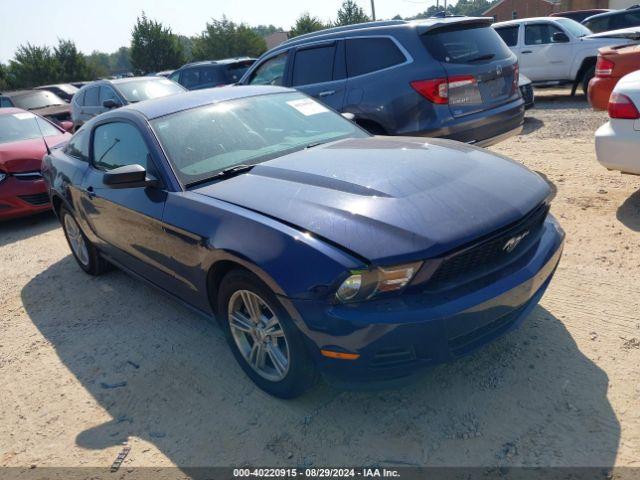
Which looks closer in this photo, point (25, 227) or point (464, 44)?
point (464, 44)

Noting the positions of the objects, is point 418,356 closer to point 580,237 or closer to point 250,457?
point 250,457

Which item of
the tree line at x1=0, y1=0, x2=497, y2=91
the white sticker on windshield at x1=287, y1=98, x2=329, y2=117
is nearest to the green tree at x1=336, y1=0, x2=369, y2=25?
the tree line at x1=0, y1=0, x2=497, y2=91

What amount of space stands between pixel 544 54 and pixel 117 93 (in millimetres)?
9045

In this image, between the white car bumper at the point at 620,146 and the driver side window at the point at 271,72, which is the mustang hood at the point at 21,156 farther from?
the white car bumper at the point at 620,146

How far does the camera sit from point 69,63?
34.6 m

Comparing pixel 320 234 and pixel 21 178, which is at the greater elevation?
pixel 320 234

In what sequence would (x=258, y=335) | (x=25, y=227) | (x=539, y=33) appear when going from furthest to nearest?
1. (x=539, y=33)
2. (x=25, y=227)
3. (x=258, y=335)

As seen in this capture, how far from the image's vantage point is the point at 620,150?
4.39 metres

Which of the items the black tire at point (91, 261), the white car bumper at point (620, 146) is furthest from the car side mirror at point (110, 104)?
the white car bumper at point (620, 146)

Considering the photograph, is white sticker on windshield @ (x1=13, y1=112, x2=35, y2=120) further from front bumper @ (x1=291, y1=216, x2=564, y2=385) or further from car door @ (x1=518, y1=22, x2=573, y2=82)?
car door @ (x1=518, y1=22, x2=573, y2=82)

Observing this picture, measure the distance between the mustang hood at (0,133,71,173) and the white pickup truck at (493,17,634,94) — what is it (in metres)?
9.48

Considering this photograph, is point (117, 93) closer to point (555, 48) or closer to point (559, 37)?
point (555, 48)

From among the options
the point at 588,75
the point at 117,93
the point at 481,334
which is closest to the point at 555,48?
the point at 588,75

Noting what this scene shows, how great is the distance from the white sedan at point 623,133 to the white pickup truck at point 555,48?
7.39m
